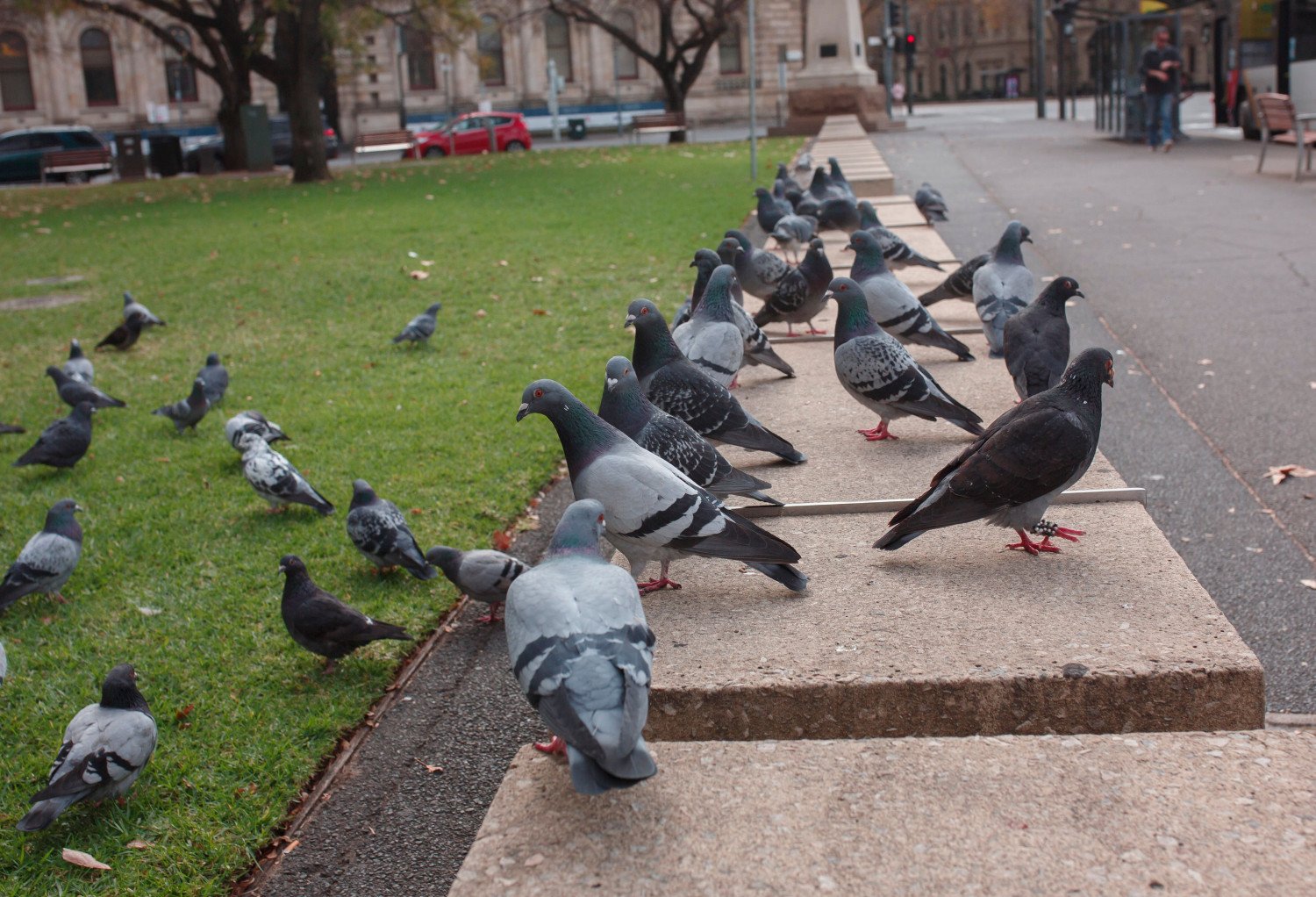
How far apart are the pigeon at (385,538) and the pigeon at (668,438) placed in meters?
1.04

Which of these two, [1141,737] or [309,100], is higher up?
[309,100]

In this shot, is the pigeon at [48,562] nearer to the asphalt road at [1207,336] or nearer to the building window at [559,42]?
the asphalt road at [1207,336]

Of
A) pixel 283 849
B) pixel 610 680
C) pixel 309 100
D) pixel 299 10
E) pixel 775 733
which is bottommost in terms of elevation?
pixel 283 849

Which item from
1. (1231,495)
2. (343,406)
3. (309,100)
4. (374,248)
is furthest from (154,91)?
(1231,495)

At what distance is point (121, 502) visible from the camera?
6.11 m

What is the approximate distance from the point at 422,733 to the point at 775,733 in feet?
4.07

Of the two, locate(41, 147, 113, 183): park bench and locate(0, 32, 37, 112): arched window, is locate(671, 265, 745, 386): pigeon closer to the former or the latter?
locate(41, 147, 113, 183): park bench

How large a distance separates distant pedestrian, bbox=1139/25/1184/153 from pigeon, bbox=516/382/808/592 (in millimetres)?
21002

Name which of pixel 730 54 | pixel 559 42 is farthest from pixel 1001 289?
pixel 730 54

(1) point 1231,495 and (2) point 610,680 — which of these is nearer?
(2) point 610,680

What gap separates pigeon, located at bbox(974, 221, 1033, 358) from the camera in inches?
259

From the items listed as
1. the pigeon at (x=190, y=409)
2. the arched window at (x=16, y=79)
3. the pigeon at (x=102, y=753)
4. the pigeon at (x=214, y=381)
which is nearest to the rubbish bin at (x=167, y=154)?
the arched window at (x=16, y=79)

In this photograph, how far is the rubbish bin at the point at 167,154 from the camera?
35.1 meters

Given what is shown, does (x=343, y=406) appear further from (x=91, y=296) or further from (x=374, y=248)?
(x=374, y=248)
